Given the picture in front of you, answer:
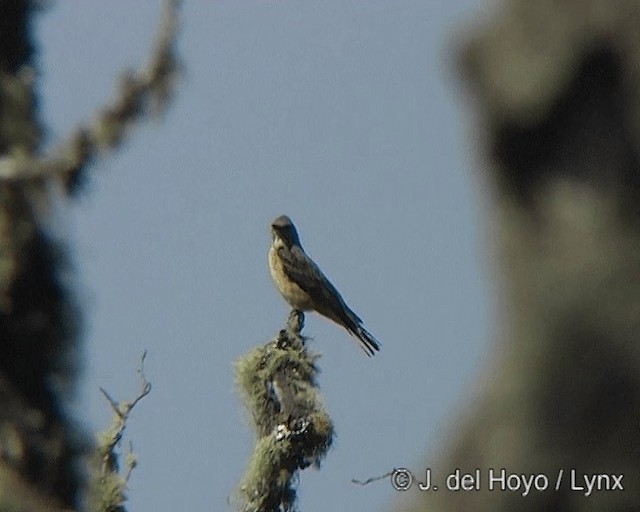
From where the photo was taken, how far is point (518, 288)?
2.73m

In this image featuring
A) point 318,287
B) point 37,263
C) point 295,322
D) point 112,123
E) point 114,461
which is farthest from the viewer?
point 318,287

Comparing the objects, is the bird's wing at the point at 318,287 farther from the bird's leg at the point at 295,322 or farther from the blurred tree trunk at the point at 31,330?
the blurred tree trunk at the point at 31,330

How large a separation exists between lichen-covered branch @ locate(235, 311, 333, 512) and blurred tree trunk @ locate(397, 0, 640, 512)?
2.91 metres

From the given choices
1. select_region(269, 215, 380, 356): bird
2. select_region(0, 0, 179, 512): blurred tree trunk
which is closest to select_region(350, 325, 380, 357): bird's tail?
select_region(269, 215, 380, 356): bird

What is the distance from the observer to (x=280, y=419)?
19.6 ft

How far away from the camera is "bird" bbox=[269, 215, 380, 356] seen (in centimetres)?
940

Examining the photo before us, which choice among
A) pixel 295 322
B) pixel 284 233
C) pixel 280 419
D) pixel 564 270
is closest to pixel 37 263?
pixel 564 270

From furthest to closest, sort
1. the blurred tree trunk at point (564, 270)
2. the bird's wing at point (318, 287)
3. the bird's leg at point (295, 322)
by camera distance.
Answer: the bird's wing at point (318, 287), the bird's leg at point (295, 322), the blurred tree trunk at point (564, 270)

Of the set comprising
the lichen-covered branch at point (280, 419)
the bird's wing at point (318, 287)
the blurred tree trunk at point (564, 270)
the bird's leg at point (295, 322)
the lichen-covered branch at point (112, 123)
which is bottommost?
the blurred tree trunk at point (564, 270)

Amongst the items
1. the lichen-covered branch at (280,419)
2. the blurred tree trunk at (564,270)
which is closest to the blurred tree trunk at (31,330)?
the blurred tree trunk at (564,270)

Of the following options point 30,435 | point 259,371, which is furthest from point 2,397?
point 259,371

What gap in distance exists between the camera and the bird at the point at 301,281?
9.40m

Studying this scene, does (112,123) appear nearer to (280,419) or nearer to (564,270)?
(564,270)

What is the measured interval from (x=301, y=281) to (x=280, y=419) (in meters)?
3.56
